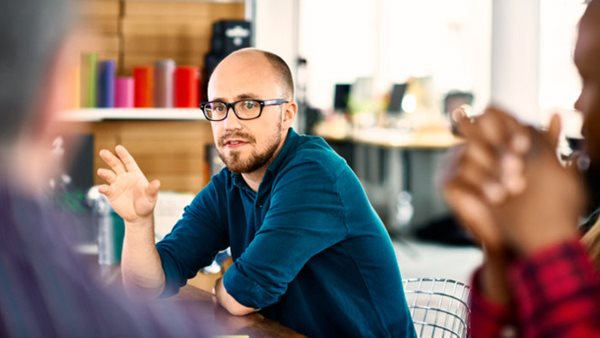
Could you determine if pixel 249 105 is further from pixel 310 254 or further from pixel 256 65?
pixel 310 254

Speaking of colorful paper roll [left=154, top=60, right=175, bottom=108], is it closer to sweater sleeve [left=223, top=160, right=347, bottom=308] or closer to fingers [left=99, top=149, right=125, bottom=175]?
sweater sleeve [left=223, top=160, right=347, bottom=308]

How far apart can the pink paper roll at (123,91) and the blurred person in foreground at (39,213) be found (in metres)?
3.57

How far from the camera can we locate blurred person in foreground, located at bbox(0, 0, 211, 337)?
Answer: 51 centimetres

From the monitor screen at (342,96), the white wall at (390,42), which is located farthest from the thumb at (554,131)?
the white wall at (390,42)

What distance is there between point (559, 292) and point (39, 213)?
1.34 feet

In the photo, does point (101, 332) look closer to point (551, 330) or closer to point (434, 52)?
point (551, 330)

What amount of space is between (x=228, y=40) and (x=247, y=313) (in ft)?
7.80

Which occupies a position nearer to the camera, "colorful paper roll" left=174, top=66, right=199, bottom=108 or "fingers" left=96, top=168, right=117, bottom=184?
"fingers" left=96, top=168, right=117, bottom=184

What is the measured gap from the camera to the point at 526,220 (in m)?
0.68

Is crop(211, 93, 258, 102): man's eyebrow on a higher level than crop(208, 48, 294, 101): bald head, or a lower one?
lower

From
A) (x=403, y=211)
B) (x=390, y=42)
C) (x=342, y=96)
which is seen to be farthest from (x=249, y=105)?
(x=390, y=42)

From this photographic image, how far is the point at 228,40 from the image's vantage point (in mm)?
4145

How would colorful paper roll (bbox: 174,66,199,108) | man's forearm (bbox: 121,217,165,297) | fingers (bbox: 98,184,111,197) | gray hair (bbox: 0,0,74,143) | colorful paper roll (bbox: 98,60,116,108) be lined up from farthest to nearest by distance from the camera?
colorful paper roll (bbox: 174,66,199,108)
colorful paper roll (bbox: 98,60,116,108)
man's forearm (bbox: 121,217,165,297)
fingers (bbox: 98,184,111,197)
gray hair (bbox: 0,0,74,143)

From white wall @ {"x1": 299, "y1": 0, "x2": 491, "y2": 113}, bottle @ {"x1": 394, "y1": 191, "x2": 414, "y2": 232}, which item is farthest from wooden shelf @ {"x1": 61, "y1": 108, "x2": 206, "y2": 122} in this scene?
white wall @ {"x1": 299, "y1": 0, "x2": 491, "y2": 113}
